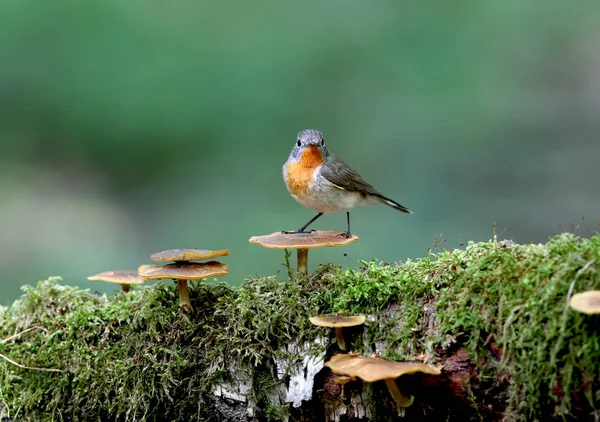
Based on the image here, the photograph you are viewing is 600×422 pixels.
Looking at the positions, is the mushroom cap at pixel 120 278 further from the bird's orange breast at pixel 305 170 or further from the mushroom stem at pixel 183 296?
the bird's orange breast at pixel 305 170

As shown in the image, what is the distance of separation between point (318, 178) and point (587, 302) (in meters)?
1.94

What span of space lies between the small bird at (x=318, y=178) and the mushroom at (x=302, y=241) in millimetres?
194

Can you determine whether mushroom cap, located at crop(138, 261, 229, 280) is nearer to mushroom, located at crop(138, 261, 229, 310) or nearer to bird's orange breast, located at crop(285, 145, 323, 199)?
mushroom, located at crop(138, 261, 229, 310)

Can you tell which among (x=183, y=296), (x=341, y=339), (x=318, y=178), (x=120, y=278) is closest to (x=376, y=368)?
(x=341, y=339)

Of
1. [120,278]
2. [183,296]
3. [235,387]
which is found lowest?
[235,387]

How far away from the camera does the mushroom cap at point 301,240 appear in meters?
3.16

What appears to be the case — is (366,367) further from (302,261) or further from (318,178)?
(318,178)

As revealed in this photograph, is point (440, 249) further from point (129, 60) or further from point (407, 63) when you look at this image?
point (129, 60)

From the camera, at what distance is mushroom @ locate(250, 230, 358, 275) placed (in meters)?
3.16

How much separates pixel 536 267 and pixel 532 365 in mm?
475

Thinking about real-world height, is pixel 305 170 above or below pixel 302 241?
above

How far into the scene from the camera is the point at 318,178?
3605mm

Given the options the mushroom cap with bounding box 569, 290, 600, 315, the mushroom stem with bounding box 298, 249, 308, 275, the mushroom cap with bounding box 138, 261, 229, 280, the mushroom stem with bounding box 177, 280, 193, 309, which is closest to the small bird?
the mushroom stem with bounding box 298, 249, 308, 275

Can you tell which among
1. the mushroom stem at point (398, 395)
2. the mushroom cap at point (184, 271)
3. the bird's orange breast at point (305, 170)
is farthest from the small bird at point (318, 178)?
the mushroom stem at point (398, 395)
